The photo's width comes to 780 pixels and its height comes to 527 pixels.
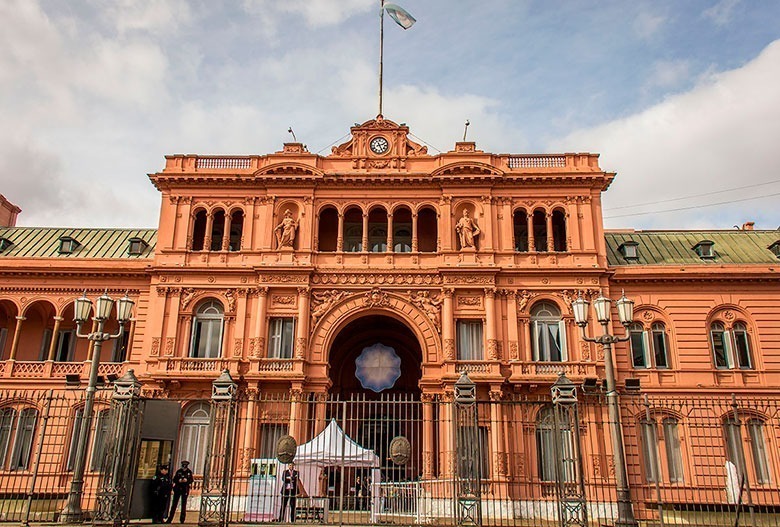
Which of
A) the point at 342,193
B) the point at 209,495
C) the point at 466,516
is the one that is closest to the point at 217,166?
the point at 342,193

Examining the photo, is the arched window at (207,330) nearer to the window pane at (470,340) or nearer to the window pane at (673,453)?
the window pane at (470,340)

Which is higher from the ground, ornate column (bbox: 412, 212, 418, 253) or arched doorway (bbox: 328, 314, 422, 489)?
ornate column (bbox: 412, 212, 418, 253)

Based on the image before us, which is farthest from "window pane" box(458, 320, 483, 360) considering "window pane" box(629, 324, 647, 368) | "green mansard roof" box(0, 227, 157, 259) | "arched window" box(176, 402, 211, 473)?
"green mansard roof" box(0, 227, 157, 259)

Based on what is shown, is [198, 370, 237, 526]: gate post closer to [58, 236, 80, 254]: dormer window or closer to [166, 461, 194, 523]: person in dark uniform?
[166, 461, 194, 523]: person in dark uniform

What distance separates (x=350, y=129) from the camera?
120 ft

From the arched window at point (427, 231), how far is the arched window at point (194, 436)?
1442 centimetres

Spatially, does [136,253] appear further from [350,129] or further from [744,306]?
[744,306]

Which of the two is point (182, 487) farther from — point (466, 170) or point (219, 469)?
point (466, 170)

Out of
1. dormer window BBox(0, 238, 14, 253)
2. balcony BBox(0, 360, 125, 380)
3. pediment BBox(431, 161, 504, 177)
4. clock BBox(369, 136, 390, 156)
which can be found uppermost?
clock BBox(369, 136, 390, 156)

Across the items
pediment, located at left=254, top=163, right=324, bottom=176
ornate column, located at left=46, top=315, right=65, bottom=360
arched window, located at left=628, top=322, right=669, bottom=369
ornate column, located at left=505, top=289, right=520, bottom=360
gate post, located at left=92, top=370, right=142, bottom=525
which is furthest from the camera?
pediment, located at left=254, top=163, right=324, bottom=176

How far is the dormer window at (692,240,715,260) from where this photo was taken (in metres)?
37.1

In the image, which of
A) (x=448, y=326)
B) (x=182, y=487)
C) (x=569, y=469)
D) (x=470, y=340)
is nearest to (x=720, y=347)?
(x=470, y=340)

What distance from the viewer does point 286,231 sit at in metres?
34.5

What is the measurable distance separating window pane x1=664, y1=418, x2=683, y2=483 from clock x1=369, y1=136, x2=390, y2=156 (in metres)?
20.2
